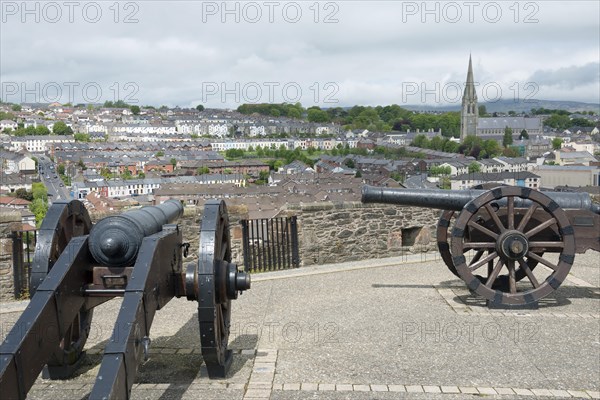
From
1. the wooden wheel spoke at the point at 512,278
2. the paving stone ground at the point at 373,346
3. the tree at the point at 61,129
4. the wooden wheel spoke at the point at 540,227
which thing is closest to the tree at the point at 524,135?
the tree at the point at 61,129

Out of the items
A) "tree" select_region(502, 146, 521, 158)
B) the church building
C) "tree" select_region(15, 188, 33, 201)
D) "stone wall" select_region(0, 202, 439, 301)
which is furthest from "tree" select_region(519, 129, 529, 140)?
"stone wall" select_region(0, 202, 439, 301)

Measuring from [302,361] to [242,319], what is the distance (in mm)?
1469

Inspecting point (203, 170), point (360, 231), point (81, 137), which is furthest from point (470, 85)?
point (360, 231)

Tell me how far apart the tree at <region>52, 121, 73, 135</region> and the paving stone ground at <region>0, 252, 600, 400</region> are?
179361 mm

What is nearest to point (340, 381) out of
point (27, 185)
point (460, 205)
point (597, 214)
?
point (460, 205)

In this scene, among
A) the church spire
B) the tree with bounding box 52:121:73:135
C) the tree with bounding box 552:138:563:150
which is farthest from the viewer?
the tree with bounding box 52:121:73:135

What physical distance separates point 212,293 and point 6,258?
4.75 m

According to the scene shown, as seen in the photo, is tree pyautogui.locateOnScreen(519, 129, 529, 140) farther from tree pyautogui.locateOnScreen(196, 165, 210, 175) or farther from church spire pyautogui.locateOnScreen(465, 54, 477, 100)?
tree pyautogui.locateOnScreen(196, 165, 210, 175)

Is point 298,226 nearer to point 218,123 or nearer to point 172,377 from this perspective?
point 172,377

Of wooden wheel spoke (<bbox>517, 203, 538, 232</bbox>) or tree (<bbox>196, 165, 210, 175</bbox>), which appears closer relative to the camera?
wooden wheel spoke (<bbox>517, 203, 538, 232</bbox>)

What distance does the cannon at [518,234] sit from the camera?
6.62 m

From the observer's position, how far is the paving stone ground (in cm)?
449

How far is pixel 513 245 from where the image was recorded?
6582 millimetres

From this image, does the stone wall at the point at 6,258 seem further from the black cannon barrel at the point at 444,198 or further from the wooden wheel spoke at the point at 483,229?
the wooden wheel spoke at the point at 483,229
